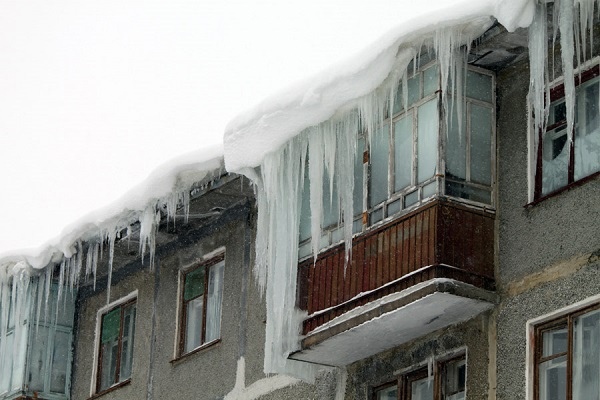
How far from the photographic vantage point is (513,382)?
14750mm

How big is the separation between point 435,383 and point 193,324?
5452mm

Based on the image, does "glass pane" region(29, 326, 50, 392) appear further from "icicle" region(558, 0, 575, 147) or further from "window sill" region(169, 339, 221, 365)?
"icicle" region(558, 0, 575, 147)

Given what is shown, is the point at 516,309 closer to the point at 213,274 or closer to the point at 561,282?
the point at 561,282

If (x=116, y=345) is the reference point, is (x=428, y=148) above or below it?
above

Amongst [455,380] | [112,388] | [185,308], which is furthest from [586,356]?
[112,388]

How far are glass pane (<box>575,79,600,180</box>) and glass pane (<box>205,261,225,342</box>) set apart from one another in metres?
6.42

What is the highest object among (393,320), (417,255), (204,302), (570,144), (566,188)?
(570,144)

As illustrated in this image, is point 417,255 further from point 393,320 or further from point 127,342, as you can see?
point 127,342

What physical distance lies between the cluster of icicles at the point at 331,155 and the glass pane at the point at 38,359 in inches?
214

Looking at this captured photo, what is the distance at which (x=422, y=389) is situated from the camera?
16.1m

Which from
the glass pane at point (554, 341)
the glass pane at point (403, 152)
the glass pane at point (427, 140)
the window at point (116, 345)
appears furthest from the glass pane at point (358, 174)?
the window at point (116, 345)

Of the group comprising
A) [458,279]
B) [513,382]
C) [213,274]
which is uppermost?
[213,274]

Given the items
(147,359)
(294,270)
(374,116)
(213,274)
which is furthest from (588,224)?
(147,359)

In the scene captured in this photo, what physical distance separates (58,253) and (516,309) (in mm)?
8702
